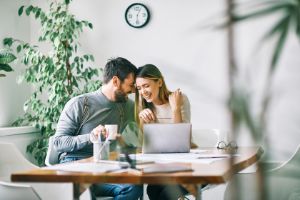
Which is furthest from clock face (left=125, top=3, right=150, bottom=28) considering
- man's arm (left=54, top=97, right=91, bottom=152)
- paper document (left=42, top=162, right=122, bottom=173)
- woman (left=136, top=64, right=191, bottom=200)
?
paper document (left=42, top=162, right=122, bottom=173)

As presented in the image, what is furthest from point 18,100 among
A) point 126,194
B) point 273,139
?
point 273,139

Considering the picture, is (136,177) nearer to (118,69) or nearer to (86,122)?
(86,122)

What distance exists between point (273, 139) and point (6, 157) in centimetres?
239

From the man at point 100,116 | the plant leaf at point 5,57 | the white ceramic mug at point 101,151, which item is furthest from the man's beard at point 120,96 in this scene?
the plant leaf at point 5,57

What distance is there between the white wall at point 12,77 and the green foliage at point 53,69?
0.13 metres

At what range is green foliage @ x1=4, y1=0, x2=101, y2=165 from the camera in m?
4.14

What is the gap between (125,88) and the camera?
335cm

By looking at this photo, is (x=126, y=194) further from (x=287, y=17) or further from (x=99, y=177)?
(x=287, y=17)

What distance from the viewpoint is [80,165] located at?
88.2 inches

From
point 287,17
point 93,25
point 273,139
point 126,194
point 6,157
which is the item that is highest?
point 93,25

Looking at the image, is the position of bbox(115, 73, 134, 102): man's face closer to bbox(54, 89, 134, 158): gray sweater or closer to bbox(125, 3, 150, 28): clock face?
bbox(54, 89, 134, 158): gray sweater

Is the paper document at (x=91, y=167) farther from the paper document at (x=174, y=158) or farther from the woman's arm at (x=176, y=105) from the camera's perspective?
the woman's arm at (x=176, y=105)

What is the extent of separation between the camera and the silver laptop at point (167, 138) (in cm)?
269

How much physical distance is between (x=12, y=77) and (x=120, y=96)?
152cm
